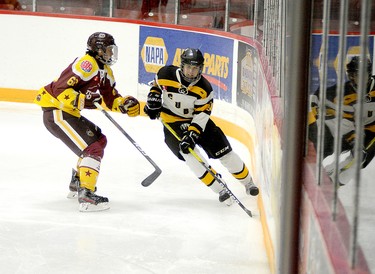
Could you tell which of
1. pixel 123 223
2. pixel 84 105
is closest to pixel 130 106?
pixel 84 105

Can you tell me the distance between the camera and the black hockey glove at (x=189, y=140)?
168 inches

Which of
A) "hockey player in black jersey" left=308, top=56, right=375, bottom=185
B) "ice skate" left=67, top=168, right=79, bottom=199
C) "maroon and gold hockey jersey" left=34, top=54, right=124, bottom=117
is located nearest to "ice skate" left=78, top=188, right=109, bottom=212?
"ice skate" left=67, top=168, right=79, bottom=199

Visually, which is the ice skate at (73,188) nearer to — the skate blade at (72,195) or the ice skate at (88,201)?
→ the skate blade at (72,195)

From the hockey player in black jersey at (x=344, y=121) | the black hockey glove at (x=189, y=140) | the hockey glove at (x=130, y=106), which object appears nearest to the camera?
the hockey player in black jersey at (x=344, y=121)

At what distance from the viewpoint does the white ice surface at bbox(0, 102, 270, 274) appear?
11.3ft

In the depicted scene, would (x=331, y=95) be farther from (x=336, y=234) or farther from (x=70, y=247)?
(x=70, y=247)

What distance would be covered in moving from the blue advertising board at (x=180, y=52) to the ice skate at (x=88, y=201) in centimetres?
255

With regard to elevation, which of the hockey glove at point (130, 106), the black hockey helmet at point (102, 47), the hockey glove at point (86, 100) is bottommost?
the hockey glove at point (130, 106)

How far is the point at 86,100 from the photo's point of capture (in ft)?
14.7

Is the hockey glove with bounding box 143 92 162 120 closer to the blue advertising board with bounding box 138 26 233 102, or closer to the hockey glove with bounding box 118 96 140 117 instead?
the hockey glove with bounding box 118 96 140 117

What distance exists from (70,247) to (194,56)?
1.27 metres

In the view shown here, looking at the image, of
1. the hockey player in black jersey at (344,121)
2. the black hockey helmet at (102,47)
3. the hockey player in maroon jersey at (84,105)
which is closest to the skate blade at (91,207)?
the hockey player in maroon jersey at (84,105)

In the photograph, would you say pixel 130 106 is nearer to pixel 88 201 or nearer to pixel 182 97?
pixel 182 97

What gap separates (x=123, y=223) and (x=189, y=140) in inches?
22.8
